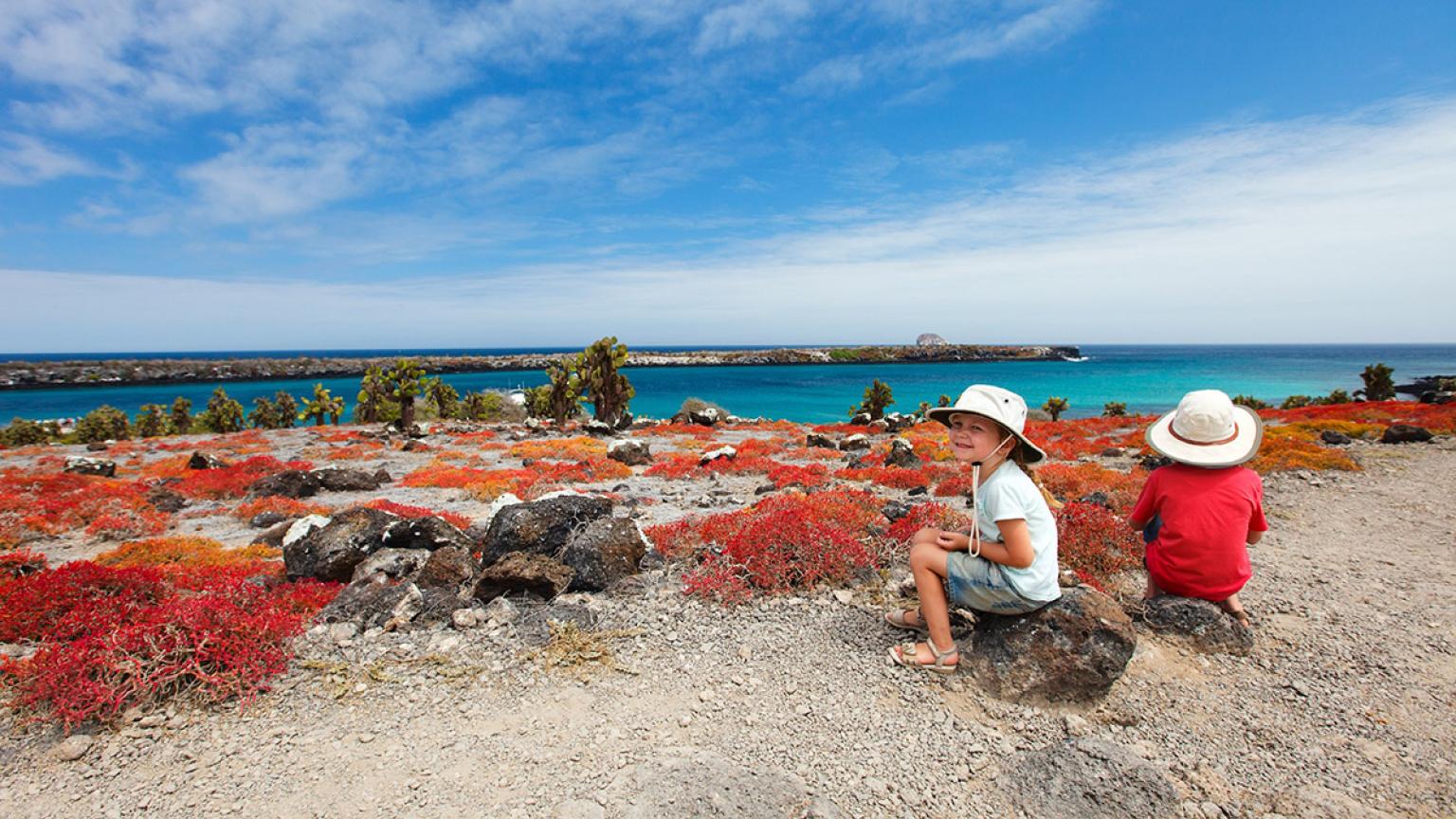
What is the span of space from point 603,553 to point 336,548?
367cm

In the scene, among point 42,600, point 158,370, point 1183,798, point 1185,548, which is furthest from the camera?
point 158,370

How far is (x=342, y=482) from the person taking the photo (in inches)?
641

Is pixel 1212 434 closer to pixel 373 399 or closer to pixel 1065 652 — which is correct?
pixel 1065 652

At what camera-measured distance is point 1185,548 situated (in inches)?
216

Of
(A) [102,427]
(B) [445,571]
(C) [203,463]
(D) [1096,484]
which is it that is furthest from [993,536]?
(A) [102,427]

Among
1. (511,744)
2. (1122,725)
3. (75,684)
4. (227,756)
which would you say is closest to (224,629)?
(75,684)

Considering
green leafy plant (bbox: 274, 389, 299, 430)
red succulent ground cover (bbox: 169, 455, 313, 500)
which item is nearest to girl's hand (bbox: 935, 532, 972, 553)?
red succulent ground cover (bbox: 169, 455, 313, 500)

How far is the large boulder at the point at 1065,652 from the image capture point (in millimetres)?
4848

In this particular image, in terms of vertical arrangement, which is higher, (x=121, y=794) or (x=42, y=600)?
(x=42, y=600)

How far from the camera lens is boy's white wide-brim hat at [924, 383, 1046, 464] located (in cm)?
456

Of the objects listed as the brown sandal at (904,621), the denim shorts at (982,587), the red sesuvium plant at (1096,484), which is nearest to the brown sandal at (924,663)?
the brown sandal at (904,621)

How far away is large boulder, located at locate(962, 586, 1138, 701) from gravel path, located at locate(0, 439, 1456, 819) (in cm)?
18

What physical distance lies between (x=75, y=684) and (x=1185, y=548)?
31.9ft

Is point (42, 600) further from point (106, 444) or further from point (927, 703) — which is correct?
point (106, 444)
